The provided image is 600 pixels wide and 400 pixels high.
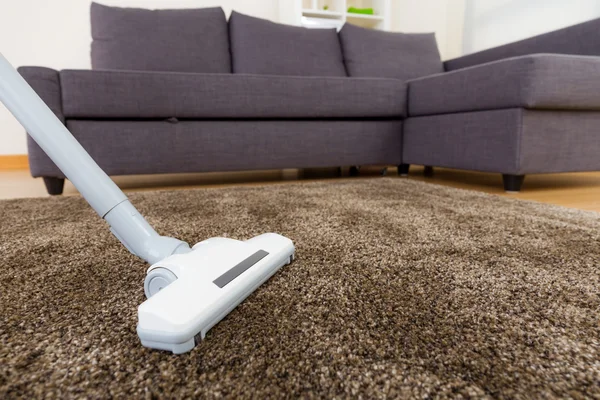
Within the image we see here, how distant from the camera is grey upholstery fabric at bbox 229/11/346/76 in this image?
2.22 metres

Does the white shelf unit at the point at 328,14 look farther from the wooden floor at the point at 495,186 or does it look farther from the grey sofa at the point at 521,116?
the grey sofa at the point at 521,116

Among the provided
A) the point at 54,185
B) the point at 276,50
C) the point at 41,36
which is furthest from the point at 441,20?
the point at 54,185

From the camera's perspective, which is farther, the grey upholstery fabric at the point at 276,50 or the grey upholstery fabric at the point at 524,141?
the grey upholstery fabric at the point at 276,50

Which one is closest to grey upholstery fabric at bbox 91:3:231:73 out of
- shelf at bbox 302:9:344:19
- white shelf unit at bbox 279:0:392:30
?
white shelf unit at bbox 279:0:392:30

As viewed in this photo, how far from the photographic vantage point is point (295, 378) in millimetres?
298

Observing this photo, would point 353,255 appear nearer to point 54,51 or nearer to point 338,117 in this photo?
point 338,117

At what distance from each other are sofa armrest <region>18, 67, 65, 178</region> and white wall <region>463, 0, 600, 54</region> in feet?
10.1

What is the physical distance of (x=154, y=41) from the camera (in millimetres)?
2066

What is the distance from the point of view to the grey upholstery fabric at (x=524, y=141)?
1.35 m

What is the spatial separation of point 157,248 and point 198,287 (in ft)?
0.35

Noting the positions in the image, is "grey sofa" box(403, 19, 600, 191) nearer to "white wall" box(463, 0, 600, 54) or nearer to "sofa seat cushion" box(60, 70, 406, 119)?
"sofa seat cushion" box(60, 70, 406, 119)

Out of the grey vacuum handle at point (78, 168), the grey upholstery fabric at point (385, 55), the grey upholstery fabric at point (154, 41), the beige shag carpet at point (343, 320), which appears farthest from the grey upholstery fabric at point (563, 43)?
the grey vacuum handle at point (78, 168)

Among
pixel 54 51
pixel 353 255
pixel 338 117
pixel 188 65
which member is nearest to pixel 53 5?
pixel 54 51

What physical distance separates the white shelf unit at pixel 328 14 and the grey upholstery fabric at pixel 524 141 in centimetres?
192
